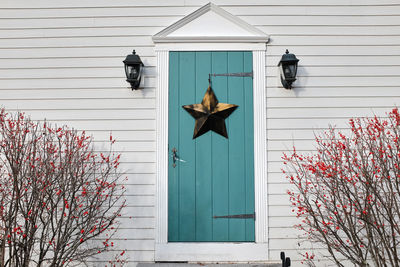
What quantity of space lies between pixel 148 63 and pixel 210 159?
135 centimetres

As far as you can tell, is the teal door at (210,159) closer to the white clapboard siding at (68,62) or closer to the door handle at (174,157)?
the door handle at (174,157)

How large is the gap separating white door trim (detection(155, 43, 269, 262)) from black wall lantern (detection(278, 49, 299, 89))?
9.3 inches

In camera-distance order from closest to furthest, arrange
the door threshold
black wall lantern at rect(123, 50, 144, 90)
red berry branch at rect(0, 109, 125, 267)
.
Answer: red berry branch at rect(0, 109, 125, 267) < the door threshold < black wall lantern at rect(123, 50, 144, 90)

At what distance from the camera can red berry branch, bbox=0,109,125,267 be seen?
2.89m

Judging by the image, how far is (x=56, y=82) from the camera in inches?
138

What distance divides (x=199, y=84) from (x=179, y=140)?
696mm

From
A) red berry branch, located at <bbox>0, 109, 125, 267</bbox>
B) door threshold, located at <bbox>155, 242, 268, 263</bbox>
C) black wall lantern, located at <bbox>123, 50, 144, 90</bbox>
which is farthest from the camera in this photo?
black wall lantern, located at <bbox>123, 50, 144, 90</bbox>

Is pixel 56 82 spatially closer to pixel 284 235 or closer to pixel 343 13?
pixel 284 235

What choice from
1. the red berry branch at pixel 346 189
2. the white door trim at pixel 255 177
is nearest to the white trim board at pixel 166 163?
the white door trim at pixel 255 177

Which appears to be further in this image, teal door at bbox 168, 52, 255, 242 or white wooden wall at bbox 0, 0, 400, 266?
white wooden wall at bbox 0, 0, 400, 266

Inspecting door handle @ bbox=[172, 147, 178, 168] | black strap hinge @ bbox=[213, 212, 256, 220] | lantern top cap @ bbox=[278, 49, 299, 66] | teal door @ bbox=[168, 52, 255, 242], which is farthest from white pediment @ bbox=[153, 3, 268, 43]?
black strap hinge @ bbox=[213, 212, 256, 220]

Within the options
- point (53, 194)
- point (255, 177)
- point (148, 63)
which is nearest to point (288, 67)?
point (255, 177)

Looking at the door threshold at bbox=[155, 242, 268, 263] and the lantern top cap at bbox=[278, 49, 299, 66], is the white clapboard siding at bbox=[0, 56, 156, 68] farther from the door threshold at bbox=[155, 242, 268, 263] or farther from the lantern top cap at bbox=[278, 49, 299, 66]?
the door threshold at bbox=[155, 242, 268, 263]

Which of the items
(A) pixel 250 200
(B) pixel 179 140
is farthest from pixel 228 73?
(A) pixel 250 200
